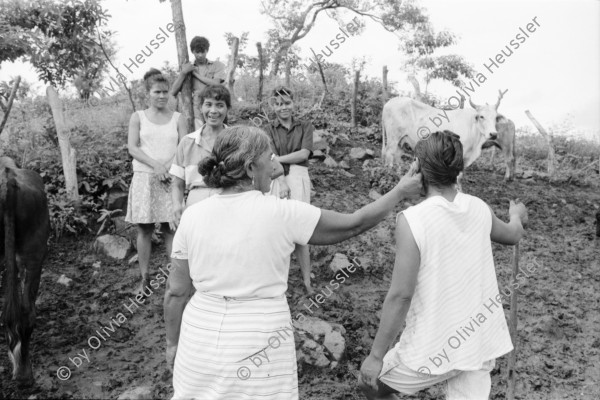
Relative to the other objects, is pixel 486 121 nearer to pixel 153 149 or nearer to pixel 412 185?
pixel 153 149

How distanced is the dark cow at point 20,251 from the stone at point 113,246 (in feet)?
6.58

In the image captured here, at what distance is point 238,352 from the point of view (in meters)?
2.15

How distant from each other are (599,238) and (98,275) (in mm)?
7122

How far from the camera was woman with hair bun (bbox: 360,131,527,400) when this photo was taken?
7.80ft

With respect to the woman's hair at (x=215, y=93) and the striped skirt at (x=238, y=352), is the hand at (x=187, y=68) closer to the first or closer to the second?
the woman's hair at (x=215, y=93)

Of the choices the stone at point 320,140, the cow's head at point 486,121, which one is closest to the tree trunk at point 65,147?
the stone at point 320,140

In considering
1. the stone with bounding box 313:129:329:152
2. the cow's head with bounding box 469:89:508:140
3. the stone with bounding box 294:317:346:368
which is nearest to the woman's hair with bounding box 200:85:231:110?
the stone with bounding box 294:317:346:368

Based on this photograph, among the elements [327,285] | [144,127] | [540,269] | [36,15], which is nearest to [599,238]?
[540,269]

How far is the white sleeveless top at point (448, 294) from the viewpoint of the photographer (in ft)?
7.82

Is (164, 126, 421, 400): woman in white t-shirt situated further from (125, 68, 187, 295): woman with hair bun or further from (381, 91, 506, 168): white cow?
(381, 91, 506, 168): white cow

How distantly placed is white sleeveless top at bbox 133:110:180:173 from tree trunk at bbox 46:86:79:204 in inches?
93.3

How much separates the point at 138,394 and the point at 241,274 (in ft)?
7.46

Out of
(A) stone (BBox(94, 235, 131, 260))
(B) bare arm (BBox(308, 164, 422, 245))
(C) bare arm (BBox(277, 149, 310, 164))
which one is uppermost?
(C) bare arm (BBox(277, 149, 310, 164))

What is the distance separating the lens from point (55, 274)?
240 inches
